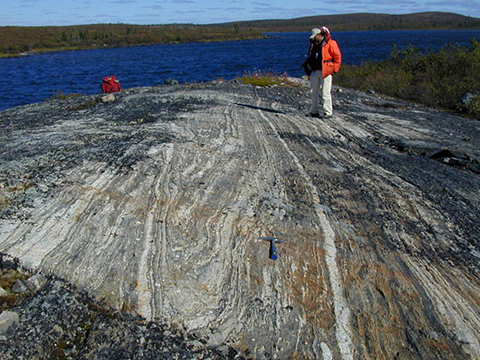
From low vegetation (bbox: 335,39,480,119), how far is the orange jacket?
6.53m

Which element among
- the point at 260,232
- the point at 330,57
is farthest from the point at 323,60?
the point at 260,232

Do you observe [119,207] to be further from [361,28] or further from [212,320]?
[361,28]

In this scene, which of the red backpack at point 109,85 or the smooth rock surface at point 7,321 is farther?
the red backpack at point 109,85

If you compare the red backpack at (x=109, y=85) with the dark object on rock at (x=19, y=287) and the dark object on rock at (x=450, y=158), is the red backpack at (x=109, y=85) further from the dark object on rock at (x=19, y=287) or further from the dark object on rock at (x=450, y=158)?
the dark object on rock at (x=19, y=287)

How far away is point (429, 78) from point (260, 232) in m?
16.1

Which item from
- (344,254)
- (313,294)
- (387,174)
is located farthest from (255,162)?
(313,294)

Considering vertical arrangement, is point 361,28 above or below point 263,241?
below

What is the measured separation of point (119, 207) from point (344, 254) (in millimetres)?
2718

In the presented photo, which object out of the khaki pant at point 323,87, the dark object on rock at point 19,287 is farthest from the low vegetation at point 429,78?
the dark object on rock at point 19,287

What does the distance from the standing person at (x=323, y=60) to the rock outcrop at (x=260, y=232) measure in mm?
2053

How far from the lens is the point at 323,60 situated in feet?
30.9

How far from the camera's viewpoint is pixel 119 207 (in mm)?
4961

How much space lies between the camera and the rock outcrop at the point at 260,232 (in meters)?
3.55

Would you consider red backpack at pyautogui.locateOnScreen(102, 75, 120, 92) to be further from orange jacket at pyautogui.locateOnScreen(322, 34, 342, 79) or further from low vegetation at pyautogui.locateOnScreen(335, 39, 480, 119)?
low vegetation at pyautogui.locateOnScreen(335, 39, 480, 119)
